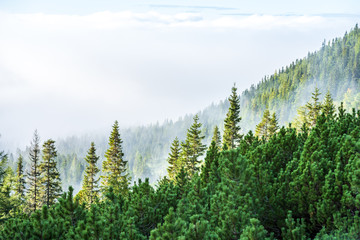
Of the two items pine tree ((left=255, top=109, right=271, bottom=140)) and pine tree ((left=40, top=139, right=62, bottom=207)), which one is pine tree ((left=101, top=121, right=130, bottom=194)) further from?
pine tree ((left=255, top=109, right=271, bottom=140))

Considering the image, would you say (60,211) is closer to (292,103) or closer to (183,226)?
(183,226)

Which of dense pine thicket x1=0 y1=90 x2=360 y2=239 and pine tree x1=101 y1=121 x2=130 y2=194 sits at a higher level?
dense pine thicket x1=0 y1=90 x2=360 y2=239

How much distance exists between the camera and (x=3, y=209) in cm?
2414

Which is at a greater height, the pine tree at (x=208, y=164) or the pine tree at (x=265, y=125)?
the pine tree at (x=265, y=125)

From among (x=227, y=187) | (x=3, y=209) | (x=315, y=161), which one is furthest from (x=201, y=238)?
(x=3, y=209)

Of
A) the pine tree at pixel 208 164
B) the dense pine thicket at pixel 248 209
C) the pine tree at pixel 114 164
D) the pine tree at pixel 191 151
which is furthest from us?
the pine tree at pixel 191 151

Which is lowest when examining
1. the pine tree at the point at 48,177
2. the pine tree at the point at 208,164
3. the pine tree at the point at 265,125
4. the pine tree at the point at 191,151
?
the pine tree at the point at 48,177

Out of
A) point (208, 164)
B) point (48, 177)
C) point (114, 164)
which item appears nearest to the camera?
point (208, 164)

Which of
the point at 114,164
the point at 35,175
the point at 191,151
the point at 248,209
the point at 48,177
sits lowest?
the point at 48,177

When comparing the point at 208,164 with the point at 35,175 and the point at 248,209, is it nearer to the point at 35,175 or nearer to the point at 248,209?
the point at 248,209

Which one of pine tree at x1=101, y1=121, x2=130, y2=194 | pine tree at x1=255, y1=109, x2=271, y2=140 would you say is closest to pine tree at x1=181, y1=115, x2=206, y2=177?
pine tree at x1=101, y1=121, x2=130, y2=194

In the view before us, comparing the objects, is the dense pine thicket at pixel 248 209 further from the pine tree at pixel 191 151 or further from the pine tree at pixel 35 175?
the pine tree at pixel 191 151

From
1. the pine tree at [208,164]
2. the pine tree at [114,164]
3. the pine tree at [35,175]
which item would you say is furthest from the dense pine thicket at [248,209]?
the pine tree at [35,175]

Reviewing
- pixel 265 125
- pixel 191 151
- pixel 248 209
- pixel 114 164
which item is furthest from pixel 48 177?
pixel 265 125
